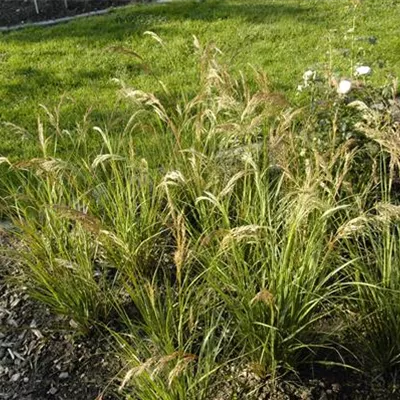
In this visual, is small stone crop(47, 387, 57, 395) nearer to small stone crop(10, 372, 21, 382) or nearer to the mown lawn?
small stone crop(10, 372, 21, 382)

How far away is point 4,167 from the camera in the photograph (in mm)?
4730

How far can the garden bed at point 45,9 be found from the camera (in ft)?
24.8

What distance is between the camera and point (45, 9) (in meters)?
7.73

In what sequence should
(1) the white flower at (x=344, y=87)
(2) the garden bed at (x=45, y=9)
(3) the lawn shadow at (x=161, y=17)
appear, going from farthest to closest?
(2) the garden bed at (x=45, y=9), (3) the lawn shadow at (x=161, y=17), (1) the white flower at (x=344, y=87)

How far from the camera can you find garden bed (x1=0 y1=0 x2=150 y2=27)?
7573 mm

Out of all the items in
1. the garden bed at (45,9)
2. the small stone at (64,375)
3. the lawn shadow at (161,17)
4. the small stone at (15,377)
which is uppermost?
the garden bed at (45,9)

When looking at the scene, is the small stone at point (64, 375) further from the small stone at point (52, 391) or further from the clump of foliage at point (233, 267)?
the clump of foliage at point (233, 267)

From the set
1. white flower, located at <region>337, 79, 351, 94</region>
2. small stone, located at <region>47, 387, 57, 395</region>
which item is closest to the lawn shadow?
white flower, located at <region>337, 79, 351, 94</region>

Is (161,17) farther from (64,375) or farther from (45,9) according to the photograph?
(64,375)

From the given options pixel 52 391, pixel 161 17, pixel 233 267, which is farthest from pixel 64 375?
pixel 161 17

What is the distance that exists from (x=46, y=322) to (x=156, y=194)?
0.79 metres

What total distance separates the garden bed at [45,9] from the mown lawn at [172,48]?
1.54 ft

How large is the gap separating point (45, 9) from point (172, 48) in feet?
6.68

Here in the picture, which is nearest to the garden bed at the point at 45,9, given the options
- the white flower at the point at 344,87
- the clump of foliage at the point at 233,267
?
the clump of foliage at the point at 233,267
